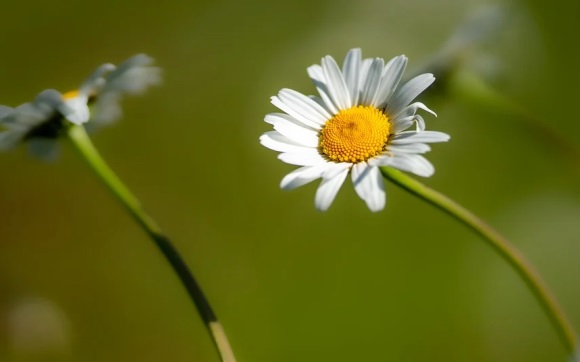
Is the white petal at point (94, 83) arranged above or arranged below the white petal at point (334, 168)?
above

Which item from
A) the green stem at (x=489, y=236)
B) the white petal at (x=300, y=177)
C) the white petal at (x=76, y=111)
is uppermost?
the white petal at (x=76, y=111)

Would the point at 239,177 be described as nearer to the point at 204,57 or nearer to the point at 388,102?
the point at 204,57

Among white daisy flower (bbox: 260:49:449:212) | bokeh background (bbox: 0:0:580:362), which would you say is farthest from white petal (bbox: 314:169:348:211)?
bokeh background (bbox: 0:0:580:362)

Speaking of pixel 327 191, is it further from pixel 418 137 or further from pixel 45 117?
pixel 45 117

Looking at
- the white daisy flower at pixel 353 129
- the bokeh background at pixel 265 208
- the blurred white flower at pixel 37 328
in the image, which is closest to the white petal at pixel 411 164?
the white daisy flower at pixel 353 129

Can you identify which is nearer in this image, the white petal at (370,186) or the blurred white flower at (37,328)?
the white petal at (370,186)

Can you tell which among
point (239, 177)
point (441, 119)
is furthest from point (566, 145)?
point (239, 177)

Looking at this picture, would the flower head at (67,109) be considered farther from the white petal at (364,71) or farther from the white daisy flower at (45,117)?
the white petal at (364,71)

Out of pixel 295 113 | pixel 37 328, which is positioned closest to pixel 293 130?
pixel 295 113
